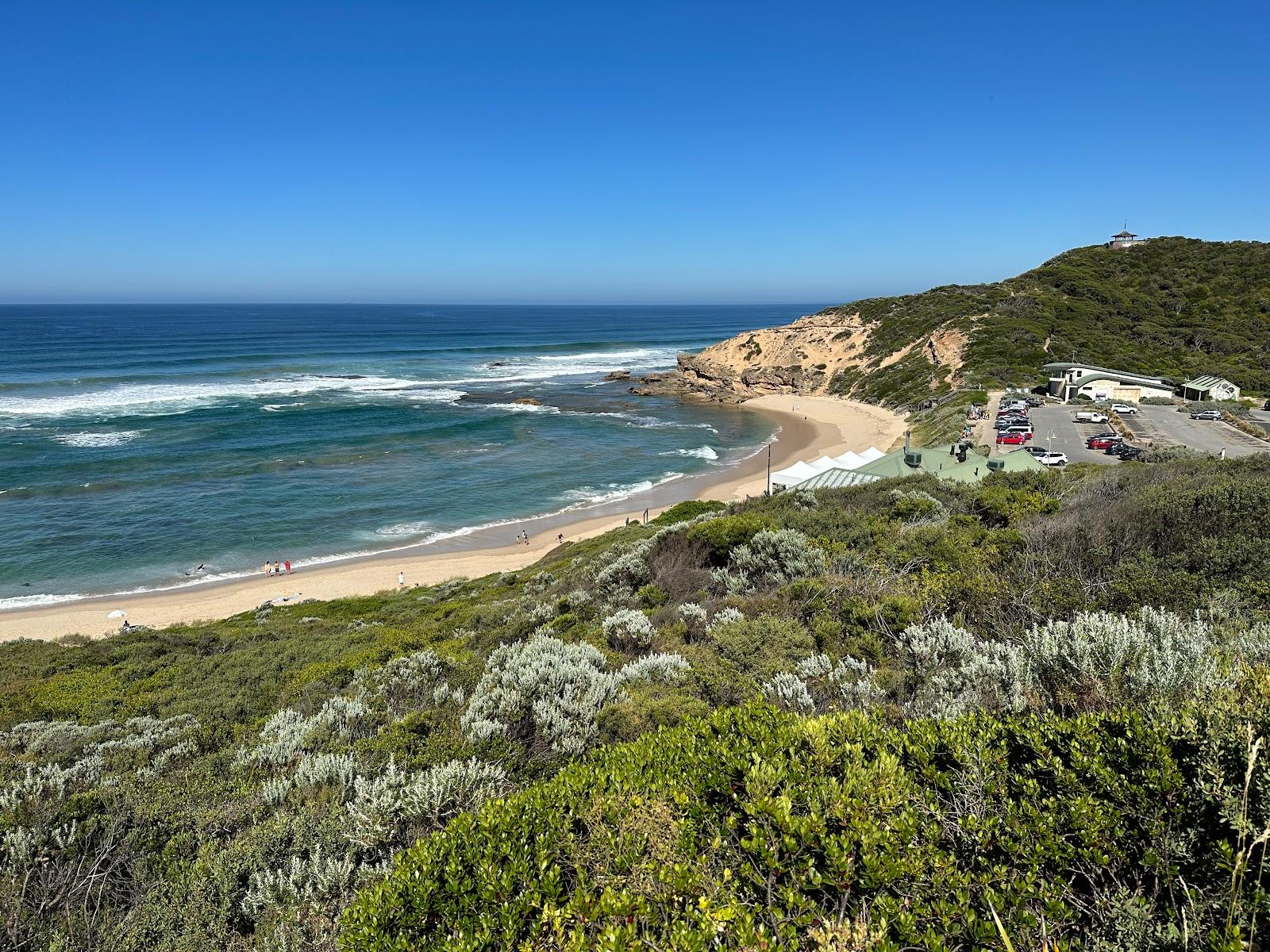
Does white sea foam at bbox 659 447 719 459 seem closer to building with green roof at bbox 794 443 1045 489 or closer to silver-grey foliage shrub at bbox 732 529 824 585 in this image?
building with green roof at bbox 794 443 1045 489

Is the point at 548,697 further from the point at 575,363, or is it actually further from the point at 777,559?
the point at 575,363

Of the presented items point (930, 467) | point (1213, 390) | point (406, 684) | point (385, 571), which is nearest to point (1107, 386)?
point (1213, 390)

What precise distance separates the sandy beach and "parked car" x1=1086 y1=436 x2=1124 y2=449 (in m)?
12.8

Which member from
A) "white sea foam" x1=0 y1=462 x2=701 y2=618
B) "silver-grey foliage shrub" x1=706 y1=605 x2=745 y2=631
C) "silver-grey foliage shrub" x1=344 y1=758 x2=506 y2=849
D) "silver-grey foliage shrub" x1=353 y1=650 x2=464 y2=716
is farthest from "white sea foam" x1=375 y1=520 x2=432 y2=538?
"silver-grey foliage shrub" x1=344 y1=758 x2=506 y2=849

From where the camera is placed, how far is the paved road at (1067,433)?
82.8 feet

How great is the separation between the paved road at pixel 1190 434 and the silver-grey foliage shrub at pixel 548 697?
2689 cm

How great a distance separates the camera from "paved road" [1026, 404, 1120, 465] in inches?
993

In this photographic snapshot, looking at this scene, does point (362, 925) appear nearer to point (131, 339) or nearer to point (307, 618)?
point (307, 618)

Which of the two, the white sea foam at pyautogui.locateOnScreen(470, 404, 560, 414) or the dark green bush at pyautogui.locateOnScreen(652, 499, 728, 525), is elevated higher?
the white sea foam at pyautogui.locateOnScreen(470, 404, 560, 414)

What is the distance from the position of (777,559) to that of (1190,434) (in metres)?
29.1

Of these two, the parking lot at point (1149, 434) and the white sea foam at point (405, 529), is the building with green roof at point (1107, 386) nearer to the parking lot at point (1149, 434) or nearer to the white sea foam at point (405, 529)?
the parking lot at point (1149, 434)

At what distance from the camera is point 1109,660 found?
14.5ft

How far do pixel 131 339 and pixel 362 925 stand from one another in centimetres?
11616

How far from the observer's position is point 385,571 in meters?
22.4
